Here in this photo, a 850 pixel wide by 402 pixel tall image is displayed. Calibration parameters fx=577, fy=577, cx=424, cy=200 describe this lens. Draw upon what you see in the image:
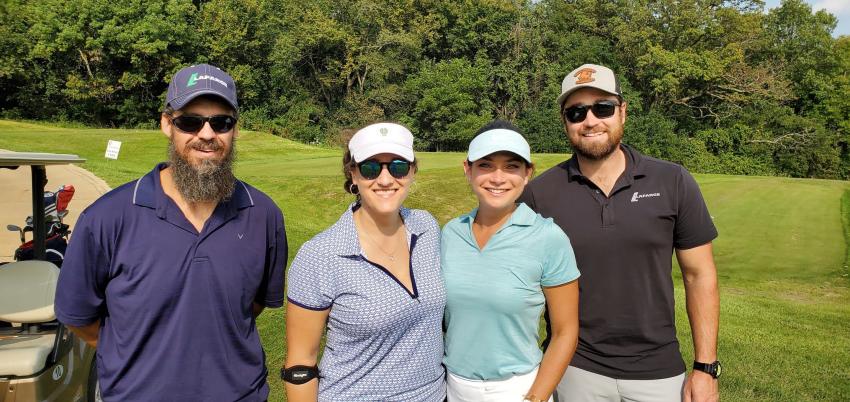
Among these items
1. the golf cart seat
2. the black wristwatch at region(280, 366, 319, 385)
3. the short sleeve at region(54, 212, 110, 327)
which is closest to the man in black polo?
the black wristwatch at region(280, 366, 319, 385)

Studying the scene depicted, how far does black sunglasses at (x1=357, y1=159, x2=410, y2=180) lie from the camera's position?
7.93 feet

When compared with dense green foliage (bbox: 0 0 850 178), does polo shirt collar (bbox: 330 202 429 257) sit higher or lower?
lower

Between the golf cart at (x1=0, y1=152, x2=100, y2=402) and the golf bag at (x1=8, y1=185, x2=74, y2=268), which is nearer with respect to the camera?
the golf cart at (x1=0, y1=152, x2=100, y2=402)

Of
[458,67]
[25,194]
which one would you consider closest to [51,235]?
[25,194]

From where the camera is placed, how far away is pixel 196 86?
2.44 metres

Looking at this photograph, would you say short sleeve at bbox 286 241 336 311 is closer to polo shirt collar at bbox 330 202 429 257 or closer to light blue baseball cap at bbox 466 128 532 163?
polo shirt collar at bbox 330 202 429 257

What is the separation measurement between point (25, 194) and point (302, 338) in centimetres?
1153

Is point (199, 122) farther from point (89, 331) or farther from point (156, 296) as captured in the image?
point (89, 331)

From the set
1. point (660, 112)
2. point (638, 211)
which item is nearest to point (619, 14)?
point (660, 112)

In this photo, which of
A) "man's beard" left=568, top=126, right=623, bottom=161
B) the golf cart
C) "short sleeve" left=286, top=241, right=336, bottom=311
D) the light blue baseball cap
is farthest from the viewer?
the golf cart

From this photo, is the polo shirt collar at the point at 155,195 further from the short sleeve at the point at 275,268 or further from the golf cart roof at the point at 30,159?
the golf cart roof at the point at 30,159

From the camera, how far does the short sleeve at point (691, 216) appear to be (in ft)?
9.19

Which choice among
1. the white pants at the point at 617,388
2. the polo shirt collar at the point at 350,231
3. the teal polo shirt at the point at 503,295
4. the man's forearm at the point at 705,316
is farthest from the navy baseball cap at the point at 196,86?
the man's forearm at the point at 705,316

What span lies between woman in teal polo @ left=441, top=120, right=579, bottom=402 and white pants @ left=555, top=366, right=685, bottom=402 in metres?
0.42
